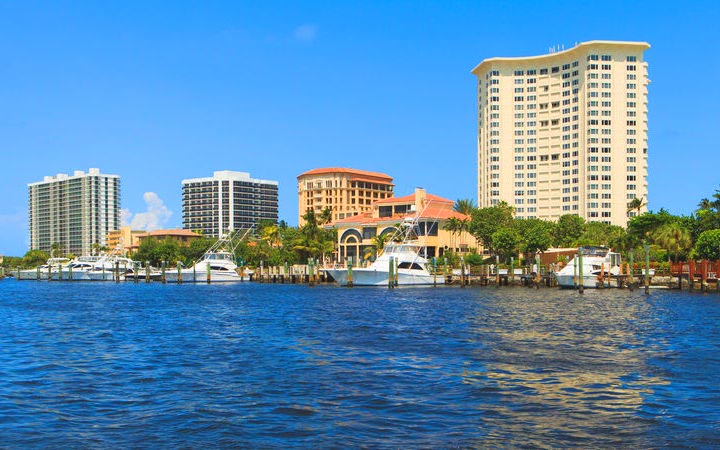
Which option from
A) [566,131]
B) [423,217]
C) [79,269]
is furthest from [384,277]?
[566,131]

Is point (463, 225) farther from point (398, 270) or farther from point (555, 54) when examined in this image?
point (555, 54)

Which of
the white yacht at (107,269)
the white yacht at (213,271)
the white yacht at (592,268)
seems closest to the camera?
the white yacht at (592,268)

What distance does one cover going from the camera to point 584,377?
23484mm

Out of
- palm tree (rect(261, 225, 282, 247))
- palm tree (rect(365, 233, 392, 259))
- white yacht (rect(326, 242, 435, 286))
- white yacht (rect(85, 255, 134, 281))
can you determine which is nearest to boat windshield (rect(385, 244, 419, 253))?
white yacht (rect(326, 242, 435, 286))

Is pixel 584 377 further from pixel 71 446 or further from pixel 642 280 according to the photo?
pixel 642 280

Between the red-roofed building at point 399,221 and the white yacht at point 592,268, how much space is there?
52210mm

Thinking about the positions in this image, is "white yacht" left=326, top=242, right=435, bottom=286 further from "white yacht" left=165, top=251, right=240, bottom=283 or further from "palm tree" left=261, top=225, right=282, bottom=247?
"palm tree" left=261, top=225, right=282, bottom=247

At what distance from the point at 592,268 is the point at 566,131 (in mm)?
102645

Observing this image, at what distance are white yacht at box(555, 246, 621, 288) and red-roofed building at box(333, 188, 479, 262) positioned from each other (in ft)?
171

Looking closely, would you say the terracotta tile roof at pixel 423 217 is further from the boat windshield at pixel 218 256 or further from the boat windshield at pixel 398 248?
the boat windshield at pixel 398 248

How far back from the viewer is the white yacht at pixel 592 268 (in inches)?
3204

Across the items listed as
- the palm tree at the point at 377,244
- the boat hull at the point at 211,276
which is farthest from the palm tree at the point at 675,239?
the boat hull at the point at 211,276

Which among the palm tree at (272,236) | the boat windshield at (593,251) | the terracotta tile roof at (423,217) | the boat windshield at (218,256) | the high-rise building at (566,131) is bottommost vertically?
the boat windshield at (218,256)

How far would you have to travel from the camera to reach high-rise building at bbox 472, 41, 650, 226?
560 feet
